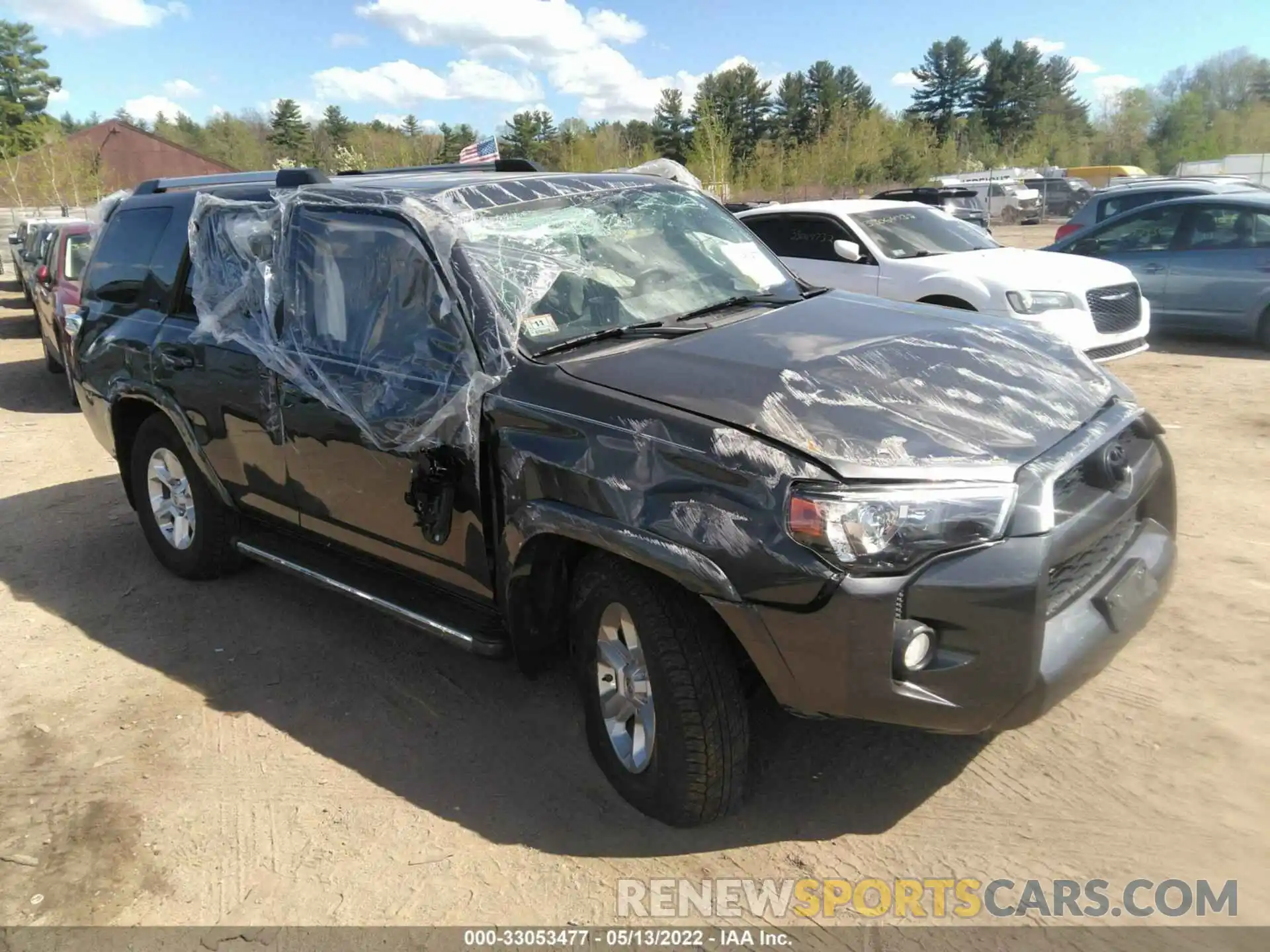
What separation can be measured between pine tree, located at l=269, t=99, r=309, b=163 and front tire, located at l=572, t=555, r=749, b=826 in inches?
2552

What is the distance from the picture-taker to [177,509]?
17.0 ft

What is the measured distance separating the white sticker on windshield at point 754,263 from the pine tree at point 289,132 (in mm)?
63458

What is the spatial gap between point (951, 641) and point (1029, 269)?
6.46 m

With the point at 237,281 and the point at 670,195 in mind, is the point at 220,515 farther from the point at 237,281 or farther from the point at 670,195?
the point at 670,195

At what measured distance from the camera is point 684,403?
108 inches

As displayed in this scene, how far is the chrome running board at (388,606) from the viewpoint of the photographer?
3.32 metres

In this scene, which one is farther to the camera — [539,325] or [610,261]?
[610,261]

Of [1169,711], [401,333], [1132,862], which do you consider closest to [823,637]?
[1132,862]

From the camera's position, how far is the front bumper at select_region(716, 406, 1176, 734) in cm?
243

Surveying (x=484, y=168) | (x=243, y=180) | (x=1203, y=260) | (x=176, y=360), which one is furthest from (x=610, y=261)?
(x=1203, y=260)

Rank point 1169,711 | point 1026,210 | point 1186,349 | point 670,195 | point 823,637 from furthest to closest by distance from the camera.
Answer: point 1026,210 < point 1186,349 < point 670,195 < point 1169,711 < point 823,637

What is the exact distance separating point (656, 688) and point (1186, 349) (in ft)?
31.5

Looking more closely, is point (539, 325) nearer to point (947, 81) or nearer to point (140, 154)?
point (140, 154)

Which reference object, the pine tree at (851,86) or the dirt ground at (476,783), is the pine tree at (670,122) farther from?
the dirt ground at (476,783)
